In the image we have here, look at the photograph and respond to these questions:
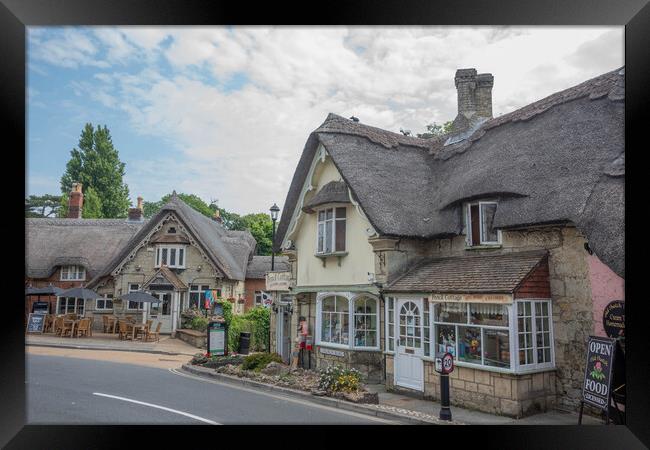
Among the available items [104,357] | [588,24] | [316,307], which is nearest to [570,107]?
[588,24]

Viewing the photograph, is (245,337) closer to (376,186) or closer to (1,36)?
(376,186)

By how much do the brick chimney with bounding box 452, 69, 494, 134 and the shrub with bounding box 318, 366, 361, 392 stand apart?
7045 mm

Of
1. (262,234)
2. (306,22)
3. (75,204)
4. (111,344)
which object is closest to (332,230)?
(306,22)

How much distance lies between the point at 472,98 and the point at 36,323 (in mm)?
16264

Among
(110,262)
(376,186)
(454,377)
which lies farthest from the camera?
(110,262)

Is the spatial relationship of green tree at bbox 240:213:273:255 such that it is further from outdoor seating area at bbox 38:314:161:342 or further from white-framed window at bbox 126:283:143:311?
outdoor seating area at bbox 38:314:161:342

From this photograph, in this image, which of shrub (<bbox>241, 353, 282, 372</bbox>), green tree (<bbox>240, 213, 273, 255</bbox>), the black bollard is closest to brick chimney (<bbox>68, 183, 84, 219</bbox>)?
shrub (<bbox>241, 353, 282, 372</bbox>)

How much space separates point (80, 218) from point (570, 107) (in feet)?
66.2

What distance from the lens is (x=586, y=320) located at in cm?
731

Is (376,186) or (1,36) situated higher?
(1,36)

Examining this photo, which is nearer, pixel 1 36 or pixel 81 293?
pixel 1 36

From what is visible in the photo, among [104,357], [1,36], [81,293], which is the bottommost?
[104,357]

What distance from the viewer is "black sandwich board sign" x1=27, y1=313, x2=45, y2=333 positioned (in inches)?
642

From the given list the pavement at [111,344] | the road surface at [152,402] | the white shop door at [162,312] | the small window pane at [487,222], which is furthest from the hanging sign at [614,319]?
the white shop door at [162,312]
